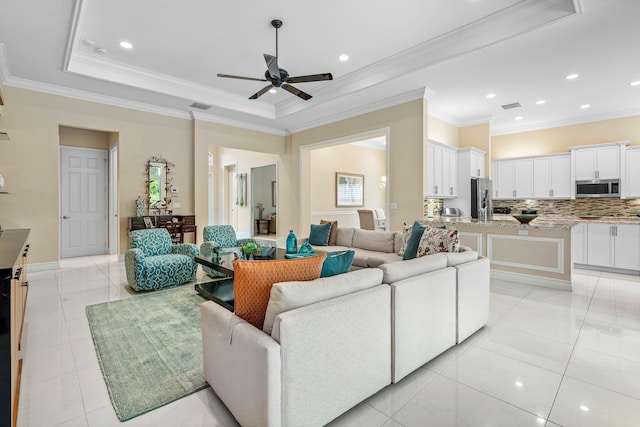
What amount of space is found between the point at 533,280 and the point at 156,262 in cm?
526

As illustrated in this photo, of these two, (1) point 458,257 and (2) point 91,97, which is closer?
(1) point 458,257

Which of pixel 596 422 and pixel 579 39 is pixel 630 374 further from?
pixel 579 39

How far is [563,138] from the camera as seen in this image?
7230mm

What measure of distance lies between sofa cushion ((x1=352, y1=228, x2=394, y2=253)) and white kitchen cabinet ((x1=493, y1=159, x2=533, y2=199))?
473cm

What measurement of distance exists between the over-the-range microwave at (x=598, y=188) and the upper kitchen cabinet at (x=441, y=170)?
2.59 m

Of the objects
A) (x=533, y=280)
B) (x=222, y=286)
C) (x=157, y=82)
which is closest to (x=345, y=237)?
(x=222, y=286)

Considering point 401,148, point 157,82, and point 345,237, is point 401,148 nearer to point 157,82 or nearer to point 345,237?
point 345,237

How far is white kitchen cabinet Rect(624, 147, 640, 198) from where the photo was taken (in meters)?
6.10

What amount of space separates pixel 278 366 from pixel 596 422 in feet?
5.87

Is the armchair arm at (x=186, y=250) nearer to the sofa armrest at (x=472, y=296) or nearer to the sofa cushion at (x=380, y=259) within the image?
the sofa cushion at (x=380, y=259)

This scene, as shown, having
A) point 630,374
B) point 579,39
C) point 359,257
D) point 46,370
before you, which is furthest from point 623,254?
point 46,370

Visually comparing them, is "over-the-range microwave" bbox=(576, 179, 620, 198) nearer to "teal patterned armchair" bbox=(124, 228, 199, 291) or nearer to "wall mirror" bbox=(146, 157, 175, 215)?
"teal patterned armchair" bbox=(124, 228, 199, 291)

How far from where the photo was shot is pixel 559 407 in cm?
184

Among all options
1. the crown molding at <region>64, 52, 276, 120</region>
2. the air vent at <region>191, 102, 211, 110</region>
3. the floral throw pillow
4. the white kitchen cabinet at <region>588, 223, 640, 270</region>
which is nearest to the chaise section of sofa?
the floral throw pillow
